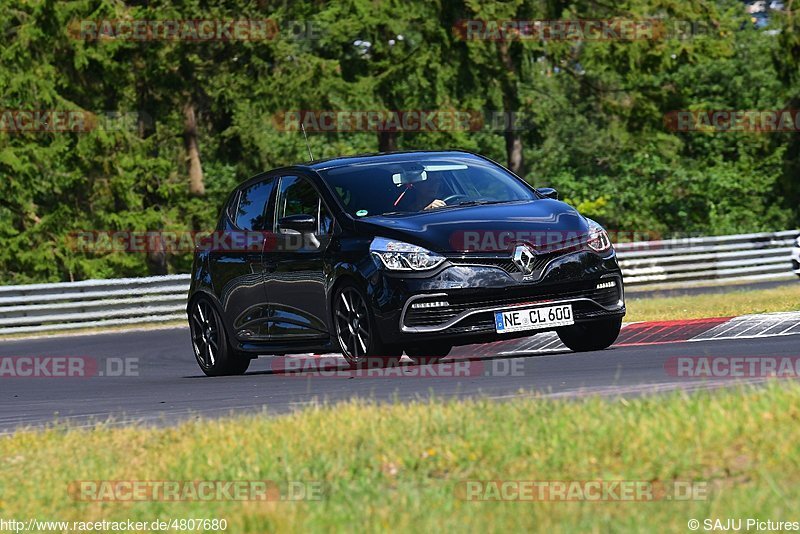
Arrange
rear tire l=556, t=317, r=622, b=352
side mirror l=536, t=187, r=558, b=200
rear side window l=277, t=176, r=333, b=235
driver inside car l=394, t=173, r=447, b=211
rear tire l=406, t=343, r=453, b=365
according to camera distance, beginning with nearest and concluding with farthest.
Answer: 1. rear tire l=406, t=343, r=453, b=365
2. driver inside car l=394, t=173, r=447, b=211
3. rear side window l=277, t=176, r=333, b=235
4. rear tire l=556, t=317, r=622, b=352
5. side mirror l=536, t=187, r=558, b=200

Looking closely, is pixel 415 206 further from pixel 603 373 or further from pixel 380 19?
pixel 380 19

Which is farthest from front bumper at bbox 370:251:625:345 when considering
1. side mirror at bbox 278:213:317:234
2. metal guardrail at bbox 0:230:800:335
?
metal guardrail at bbox 0:230:800:335

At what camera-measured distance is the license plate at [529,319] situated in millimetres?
11086

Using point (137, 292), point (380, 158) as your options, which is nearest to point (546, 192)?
point (380, 158)

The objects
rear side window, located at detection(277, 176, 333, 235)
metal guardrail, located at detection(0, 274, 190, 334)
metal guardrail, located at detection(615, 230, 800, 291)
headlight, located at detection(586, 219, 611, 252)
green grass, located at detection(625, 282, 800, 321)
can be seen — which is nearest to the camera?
headlight, located at detection(586, 219, 611, 252)

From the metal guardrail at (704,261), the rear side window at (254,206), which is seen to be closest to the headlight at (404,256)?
the rear side window at (254,206)

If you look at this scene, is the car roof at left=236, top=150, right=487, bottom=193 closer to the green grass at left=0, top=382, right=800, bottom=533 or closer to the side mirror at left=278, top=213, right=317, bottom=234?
the side mirror at left=278, top=213, right=317, bottom=234

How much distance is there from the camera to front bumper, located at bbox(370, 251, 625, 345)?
11.0 metres

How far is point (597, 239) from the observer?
11.7m

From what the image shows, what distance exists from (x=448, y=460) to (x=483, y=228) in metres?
4.77

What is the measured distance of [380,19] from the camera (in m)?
39.8

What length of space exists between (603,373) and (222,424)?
2939 millimetres

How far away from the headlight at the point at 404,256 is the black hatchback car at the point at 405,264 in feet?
0.03

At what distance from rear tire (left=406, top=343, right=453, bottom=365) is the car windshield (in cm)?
114
